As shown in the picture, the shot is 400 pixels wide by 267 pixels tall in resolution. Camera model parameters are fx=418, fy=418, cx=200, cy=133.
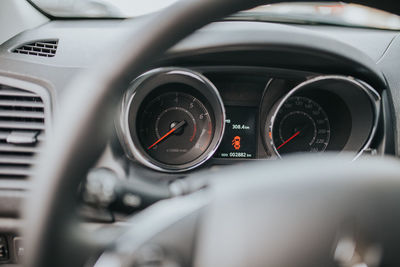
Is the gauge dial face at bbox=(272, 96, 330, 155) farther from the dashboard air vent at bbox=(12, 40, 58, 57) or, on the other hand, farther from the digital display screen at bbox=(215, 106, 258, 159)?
the dashboard air vent at bbox=(12, 40, 58, 57)

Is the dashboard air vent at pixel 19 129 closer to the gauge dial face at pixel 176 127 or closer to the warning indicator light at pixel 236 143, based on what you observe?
the gauge dial face at pixel 176 127

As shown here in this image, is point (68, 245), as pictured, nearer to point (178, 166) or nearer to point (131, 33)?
point (131, 33)

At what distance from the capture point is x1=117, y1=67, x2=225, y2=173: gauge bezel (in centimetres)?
172

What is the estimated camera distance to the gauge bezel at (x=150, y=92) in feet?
5.64

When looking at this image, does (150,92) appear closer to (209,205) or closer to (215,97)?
(215,97)

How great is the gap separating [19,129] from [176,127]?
687 millimetres

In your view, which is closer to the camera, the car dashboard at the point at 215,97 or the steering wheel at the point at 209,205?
the steering wheel at the point at 209,205

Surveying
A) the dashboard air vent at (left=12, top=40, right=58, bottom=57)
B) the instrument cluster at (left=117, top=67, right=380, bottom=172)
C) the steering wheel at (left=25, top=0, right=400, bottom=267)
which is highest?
the dashboard air vent at (left=12, top=40, right=58, bottom=57)

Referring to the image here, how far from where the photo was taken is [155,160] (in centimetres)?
188

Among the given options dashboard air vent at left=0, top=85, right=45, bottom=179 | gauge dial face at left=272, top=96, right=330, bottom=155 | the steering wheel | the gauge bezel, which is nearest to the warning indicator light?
the gauge bezel

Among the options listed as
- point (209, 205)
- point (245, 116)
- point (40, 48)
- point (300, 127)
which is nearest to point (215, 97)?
point (245, 116)

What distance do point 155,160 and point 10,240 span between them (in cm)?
68

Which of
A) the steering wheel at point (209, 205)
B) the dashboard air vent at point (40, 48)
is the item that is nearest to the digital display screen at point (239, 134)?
the dashboard air vent at point (40, 48)

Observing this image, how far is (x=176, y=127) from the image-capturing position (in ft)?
6.47
